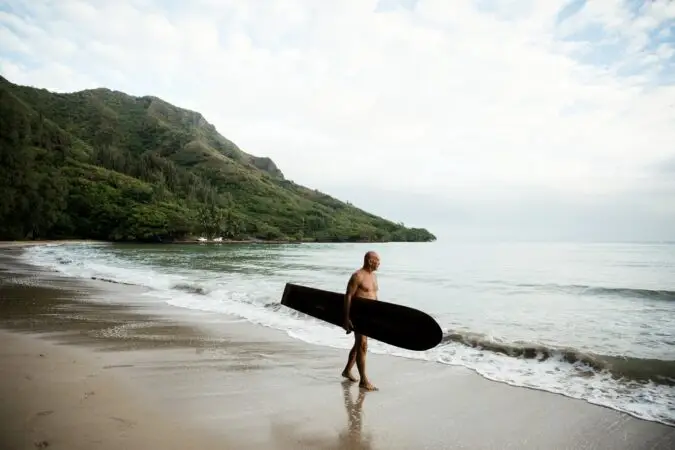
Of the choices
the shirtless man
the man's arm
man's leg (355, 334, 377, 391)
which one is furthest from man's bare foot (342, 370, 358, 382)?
the man's arm

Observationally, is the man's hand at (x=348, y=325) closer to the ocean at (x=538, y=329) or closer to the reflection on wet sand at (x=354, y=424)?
the reflection on wet sand at (x=354, y=424)

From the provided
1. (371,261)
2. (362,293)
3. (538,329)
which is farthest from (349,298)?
(538,329)

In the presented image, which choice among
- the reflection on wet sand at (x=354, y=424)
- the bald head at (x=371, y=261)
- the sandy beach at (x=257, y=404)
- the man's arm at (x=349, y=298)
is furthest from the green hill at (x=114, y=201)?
the reflection on wet sand at (x=354, y=424)

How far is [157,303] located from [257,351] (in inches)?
306

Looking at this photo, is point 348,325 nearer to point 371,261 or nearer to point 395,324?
point 395,324

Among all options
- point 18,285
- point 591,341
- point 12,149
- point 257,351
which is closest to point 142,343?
point 257,351

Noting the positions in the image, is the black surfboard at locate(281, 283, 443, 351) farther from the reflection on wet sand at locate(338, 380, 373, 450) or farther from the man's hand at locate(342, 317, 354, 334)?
the reflection on wet sand at locate(338, 380, 373, 450)

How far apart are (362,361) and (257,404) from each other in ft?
5.56

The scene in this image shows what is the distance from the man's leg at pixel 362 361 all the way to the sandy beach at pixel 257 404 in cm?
16

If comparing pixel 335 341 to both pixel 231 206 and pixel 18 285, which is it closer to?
pixel 18 285

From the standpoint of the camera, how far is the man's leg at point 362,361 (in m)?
6.13

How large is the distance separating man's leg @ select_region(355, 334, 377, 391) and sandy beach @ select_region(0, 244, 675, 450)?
162mm

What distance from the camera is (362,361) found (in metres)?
6.22

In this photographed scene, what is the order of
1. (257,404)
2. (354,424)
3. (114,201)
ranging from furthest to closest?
1. (114,201)
2. (257,404)
3. (354,424)
